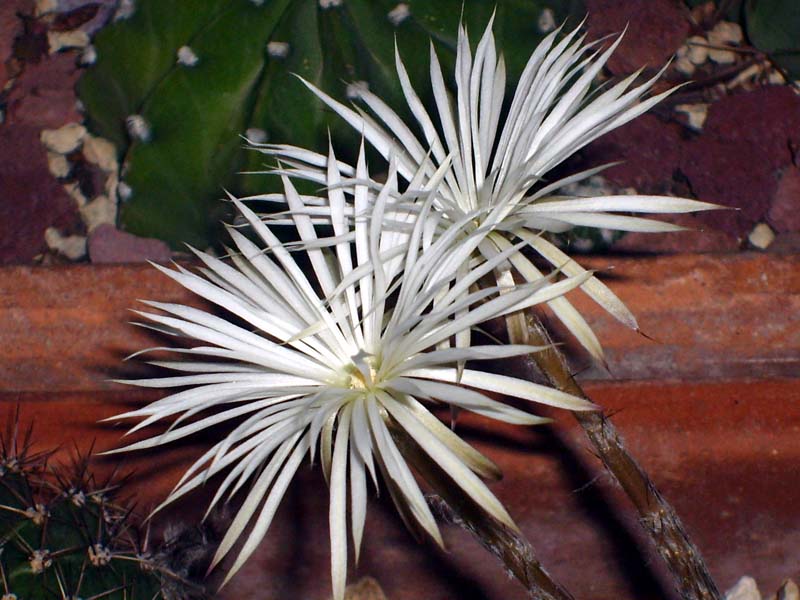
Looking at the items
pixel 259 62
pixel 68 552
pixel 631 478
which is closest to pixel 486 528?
pixel 631 478

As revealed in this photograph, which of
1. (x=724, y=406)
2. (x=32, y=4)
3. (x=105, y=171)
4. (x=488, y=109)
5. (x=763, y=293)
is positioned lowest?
(x=724, y=406)

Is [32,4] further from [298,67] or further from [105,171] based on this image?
[298,67]

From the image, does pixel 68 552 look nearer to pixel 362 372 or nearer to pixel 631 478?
pixel 362 372

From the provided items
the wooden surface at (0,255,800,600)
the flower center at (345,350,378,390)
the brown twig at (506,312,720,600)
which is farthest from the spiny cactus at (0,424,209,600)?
the brown twig at (506,312,720,600)

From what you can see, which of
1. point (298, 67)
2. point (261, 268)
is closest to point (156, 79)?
point (298, 67)

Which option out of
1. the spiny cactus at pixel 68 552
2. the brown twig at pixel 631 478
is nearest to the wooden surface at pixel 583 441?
the spiny cactus at pixel 68 552

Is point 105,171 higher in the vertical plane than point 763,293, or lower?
higher

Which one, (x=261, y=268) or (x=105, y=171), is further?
(x=105, y=171)
